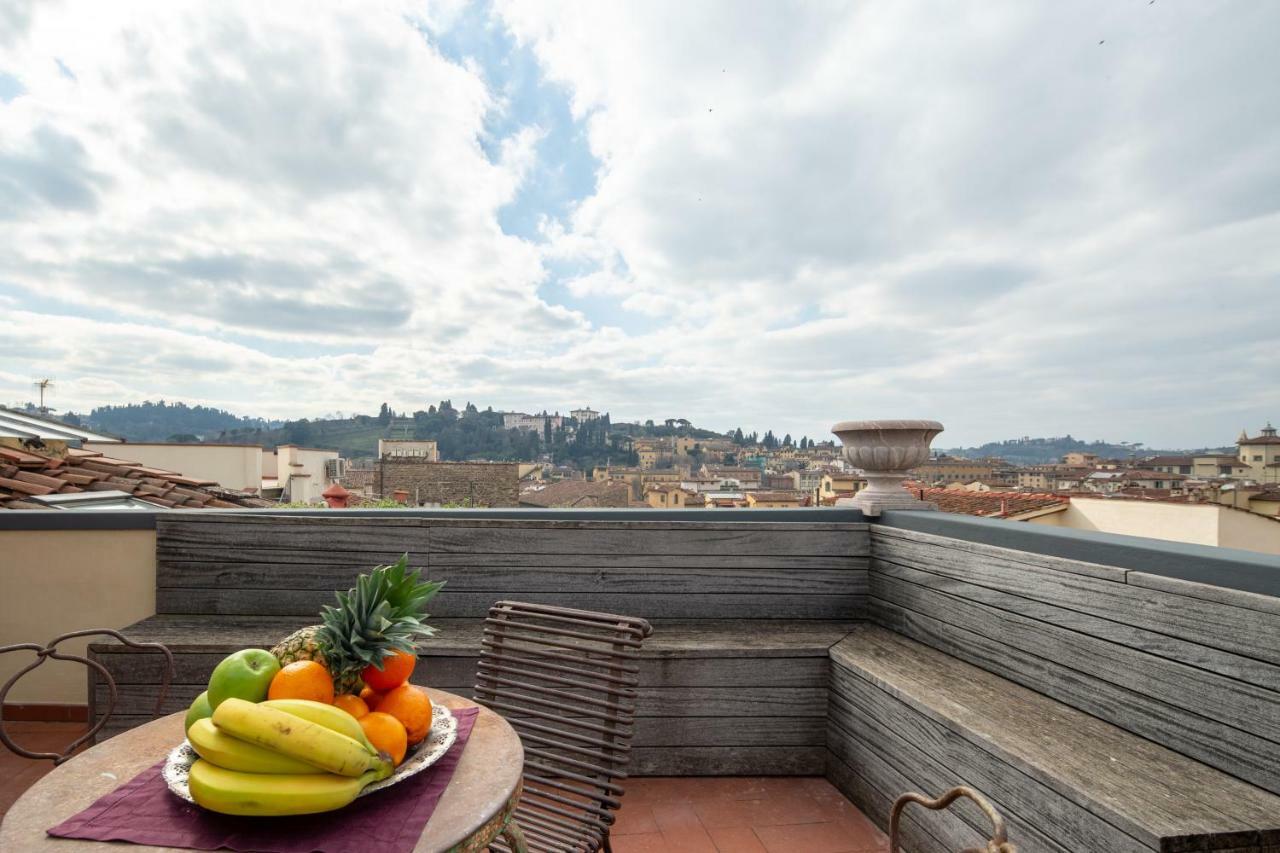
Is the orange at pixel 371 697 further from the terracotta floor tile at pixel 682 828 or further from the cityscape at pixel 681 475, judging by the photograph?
the cityscape at pixel 681 475

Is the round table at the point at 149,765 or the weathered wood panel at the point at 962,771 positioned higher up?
the round table at the point at 149,765

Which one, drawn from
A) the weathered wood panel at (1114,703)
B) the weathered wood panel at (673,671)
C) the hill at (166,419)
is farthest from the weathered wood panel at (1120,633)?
the hill at (166,419)

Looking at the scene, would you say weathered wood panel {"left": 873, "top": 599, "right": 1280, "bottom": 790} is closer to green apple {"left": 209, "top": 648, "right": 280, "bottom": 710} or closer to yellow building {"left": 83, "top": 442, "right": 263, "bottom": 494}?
green apple {"left": 209, "top": 648, "right": 280, "bottom": 710}

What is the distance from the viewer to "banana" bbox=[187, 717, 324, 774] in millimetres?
873

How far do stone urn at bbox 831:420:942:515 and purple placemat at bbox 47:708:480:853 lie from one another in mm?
2443

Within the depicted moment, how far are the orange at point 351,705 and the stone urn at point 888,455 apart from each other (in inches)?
95.8

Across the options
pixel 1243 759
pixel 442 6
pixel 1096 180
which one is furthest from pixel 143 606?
pixel 1096 180

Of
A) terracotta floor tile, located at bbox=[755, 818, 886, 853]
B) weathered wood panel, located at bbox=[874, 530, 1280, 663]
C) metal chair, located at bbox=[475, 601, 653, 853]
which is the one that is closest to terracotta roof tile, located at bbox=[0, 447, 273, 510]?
metal chair, located at bbox=[475, 601, 653, 853]

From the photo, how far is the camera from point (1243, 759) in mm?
1397

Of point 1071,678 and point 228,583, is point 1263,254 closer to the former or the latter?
point 1071,678

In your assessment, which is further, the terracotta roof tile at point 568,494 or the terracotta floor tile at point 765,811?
the terracotta roof tile at point 568,494

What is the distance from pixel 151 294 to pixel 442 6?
1512 cm

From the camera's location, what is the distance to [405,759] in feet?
Result: 3.59

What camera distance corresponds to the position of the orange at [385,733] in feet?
3.28
